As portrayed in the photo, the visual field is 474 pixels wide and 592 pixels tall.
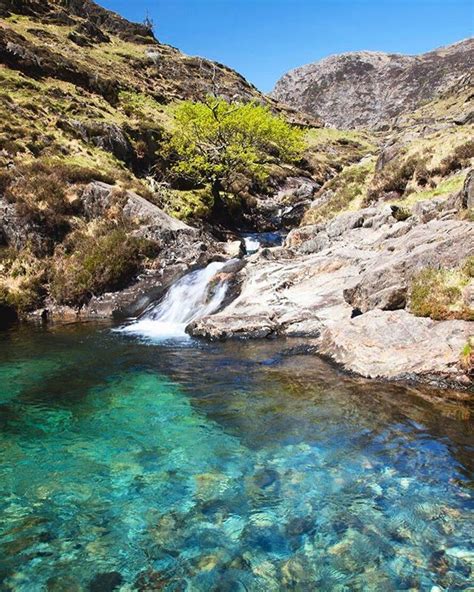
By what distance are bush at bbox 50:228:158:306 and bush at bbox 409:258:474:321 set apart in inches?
665

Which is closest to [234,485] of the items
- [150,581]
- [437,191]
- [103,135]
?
[150,581]

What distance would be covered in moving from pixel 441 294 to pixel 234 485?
8834mm

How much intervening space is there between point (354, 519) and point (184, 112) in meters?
39.3

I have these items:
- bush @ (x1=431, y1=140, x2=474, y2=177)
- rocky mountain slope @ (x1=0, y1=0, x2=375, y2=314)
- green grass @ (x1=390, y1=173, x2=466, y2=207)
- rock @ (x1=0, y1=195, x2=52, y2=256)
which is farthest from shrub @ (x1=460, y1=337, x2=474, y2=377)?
rock @ (x1=0, y1=195, x2=52, y2=256)

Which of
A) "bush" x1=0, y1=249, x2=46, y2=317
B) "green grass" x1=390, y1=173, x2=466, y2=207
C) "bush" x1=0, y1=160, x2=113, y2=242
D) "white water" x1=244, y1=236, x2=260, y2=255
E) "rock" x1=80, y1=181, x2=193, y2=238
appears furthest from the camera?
"white water" x1=244, y1=236, x2=260, y2=255

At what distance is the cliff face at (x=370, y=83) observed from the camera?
518 feet

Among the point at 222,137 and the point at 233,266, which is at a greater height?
the point at 222,137

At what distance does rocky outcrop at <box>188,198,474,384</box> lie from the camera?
1277 centimetres

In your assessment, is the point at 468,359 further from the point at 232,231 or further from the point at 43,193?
the point at 232,231

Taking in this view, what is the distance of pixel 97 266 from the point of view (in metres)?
26.3

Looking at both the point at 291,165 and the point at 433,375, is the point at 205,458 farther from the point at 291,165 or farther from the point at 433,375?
the point at 291,165

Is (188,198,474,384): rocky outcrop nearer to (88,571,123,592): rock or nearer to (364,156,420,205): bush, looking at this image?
(364,156,420,205): bush

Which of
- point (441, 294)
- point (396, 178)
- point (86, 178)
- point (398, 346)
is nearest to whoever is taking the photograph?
point (398, 346)

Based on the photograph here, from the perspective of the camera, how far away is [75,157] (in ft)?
114
